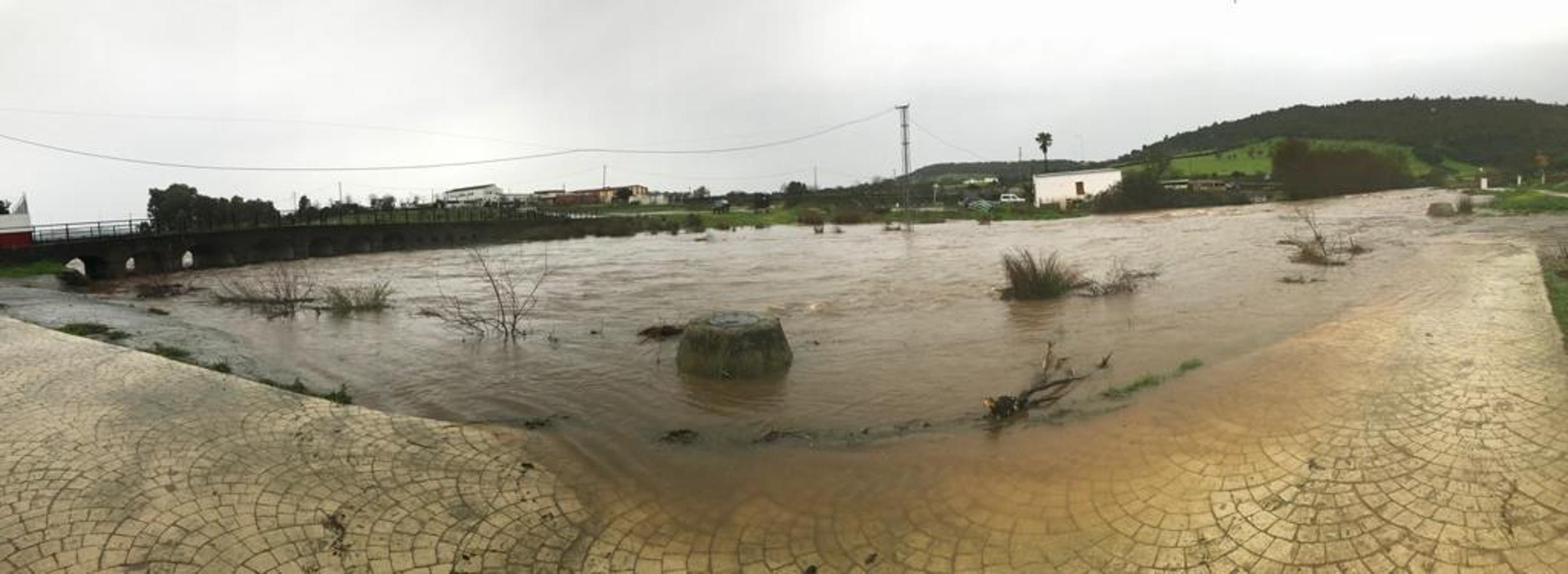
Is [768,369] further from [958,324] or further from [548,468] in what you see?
[958,324]

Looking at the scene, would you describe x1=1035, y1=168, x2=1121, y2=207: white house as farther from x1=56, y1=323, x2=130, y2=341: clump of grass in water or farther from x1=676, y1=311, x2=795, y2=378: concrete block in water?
x1=56, y1=323, x2=130, y2=341: clump of grass in water

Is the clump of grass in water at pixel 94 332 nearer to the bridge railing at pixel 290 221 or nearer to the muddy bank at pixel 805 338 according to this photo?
the muddy bank at pixel 805 338

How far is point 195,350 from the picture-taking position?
497 inches

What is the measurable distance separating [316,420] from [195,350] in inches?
271

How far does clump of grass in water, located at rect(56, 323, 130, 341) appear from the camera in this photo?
12.8m

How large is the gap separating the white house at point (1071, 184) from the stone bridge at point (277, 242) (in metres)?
40.2

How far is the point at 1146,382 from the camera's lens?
9289mm

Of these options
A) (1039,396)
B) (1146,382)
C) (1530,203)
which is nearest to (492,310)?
(1039,396)

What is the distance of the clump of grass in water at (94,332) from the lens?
12.8 meters

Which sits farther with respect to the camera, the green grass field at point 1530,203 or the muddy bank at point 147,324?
the green grass field at point 1530,203

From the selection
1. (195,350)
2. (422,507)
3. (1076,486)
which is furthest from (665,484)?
(195,350)

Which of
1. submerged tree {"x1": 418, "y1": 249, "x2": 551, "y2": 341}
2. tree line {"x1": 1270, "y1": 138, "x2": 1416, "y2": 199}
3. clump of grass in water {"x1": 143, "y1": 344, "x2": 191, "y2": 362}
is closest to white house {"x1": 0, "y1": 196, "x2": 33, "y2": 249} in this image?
submerged tree {"x1": 418, "y1": 249, "x2": 551, "y2": 341}

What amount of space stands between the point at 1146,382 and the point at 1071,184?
2950 inches

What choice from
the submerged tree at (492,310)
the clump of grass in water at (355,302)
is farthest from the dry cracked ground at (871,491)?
the clump of grass in water at (355,302)
